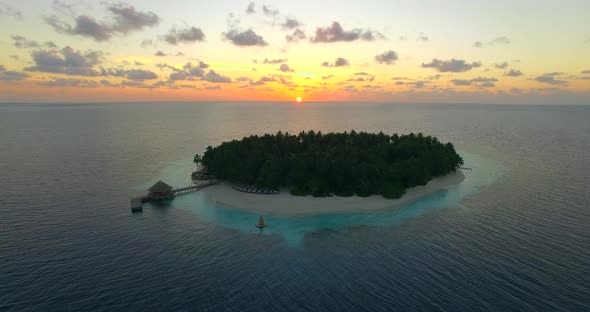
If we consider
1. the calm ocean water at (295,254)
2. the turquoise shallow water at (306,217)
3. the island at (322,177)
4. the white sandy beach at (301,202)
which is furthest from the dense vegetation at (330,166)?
the calm ocean water at (295,254)

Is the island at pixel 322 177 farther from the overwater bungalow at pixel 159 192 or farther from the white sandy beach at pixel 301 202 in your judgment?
the overwater bungalow at pixel 159 192

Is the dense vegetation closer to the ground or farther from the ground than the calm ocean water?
farther from the ground

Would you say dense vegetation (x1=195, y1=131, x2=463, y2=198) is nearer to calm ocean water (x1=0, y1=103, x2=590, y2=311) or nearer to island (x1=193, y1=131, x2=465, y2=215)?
island (x1=193, y1=131, x2=465, y2=215)

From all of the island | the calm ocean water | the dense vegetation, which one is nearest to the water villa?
the island

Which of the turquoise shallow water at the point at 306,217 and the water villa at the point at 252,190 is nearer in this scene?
the turquoise shallow water at the point at 306,217

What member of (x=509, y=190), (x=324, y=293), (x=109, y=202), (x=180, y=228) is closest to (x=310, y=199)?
(x=180, y=228)

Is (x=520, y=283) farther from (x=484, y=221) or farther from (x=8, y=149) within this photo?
(x=8, y=149)

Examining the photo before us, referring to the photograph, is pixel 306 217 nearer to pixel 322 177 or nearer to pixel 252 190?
pixel 322 177
